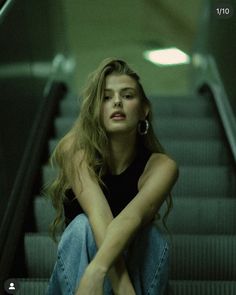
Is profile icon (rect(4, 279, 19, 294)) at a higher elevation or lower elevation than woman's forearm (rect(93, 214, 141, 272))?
lower

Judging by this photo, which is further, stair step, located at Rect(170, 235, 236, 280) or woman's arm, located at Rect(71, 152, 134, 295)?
stair step, located at Rect(170, 235, 236, 280)

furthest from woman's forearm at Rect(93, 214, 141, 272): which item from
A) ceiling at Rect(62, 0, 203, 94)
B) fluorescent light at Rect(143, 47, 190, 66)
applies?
fluorescent light at Rect(143, 47, 190, 66)

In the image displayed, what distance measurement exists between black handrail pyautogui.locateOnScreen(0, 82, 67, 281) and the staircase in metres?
0.08

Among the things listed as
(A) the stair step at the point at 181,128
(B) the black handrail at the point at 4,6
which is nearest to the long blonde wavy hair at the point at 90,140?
(B) the black handrail at the point at 4,6

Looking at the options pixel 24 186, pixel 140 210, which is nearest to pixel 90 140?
pixel 140 210

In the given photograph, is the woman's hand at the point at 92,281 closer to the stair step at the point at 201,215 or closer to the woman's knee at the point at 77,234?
the woman's knee at the point at 77,234

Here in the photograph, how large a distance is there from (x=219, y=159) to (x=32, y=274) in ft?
5.57

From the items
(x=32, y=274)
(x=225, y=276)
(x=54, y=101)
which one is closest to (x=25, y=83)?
(x=54, y=101)

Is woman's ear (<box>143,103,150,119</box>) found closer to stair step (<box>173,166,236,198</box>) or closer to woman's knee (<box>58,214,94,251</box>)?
woman's knee (<box>58,214,94,251</box>)

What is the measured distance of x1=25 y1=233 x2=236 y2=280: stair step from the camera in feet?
9.73

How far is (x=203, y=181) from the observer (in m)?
3.77

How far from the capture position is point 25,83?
159 inches

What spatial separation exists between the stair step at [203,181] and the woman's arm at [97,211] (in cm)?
126

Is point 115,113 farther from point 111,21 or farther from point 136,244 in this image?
point 111,21
